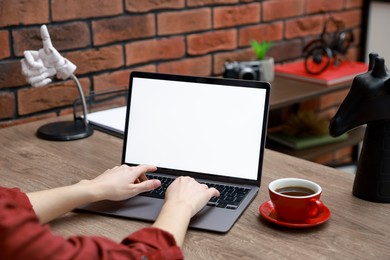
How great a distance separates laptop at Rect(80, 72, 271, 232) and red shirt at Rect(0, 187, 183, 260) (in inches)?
7.7

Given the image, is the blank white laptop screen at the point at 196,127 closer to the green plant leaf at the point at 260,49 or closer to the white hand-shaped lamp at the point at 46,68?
the white hand-shaped lamp at the point at 46,68

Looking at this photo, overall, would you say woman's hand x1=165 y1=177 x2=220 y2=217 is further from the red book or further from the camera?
the red book

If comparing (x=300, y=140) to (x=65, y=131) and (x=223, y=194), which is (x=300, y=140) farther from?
(x=223, y=194)

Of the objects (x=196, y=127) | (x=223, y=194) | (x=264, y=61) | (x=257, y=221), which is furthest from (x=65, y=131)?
(x=264, y=61)

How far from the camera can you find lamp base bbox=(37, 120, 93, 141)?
5.13ft

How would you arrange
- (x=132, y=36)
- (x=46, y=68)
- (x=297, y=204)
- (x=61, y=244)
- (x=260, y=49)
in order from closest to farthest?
(x=61, y=244) < (x=297, y=204) < (x=46, y=68) < (x=132, y=36) < (x=260, y=49)

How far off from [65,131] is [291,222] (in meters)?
0.77

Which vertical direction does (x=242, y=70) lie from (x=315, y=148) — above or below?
above

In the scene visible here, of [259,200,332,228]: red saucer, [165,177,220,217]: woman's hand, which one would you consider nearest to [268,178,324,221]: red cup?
[259,200,332,228]: red saucer

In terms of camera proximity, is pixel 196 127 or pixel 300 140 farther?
pixel 300 140

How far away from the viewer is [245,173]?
1.22 meters

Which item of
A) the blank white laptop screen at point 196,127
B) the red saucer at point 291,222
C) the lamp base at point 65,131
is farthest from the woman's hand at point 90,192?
the lamp base at point 65,131

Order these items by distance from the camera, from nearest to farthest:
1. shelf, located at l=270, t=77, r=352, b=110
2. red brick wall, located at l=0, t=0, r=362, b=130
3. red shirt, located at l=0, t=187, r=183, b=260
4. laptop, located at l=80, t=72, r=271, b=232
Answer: red shirt, located at l=0, t=187, r=183, b=260
laptop, located at l=80, t=72, r=271, b=232
red brick wall, located at l=0, t=0, r=362, b=130
shelf, located at l=270, t=77, r=352, b=110

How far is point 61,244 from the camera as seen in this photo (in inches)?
32.5
